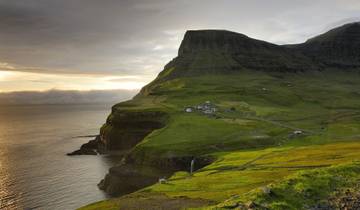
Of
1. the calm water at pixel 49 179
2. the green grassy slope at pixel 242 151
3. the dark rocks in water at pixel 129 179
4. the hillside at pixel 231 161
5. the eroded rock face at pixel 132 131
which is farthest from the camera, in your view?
the eroded rock face at pixel 132 131

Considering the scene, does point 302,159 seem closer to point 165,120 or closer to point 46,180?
point 46,180

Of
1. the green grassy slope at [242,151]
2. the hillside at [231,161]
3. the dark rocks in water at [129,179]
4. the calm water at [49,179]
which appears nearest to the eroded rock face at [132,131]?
the hillside at [231,161]

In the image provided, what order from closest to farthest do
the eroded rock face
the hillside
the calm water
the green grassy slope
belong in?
the hillside < the green grassy slope < the calm water < the eroded rock face

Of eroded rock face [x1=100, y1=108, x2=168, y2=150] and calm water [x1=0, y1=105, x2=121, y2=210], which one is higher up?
eroded rock face [x1=100, y1=108, x2=168, y2=150]

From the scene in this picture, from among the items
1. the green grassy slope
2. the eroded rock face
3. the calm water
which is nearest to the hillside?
the green grassy slope

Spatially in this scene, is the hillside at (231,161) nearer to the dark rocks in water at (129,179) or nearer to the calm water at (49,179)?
the dark rocks in water at (129,179)

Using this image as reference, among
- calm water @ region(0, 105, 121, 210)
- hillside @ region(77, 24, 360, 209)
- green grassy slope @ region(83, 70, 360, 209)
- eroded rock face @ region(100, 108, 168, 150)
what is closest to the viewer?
hillside @ region(77, 24, 360, 209)

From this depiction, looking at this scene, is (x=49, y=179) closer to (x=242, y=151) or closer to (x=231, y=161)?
(x=231, y=161)

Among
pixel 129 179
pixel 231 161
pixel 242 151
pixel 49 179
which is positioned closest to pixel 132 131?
pixel 49 179

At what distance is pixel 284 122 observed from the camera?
625ft

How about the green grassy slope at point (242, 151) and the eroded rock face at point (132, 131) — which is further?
the eroded rock face at point (132, 131)

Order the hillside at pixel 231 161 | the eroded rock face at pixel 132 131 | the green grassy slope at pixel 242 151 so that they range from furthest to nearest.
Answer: the eroded rock face at pixel 132 131, the green grassy slope at pixel 242 151, the hillside at pixel 231 161

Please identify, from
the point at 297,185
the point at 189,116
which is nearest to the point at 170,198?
the point at 297,185

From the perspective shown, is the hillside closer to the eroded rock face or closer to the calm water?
the eroded rock face
